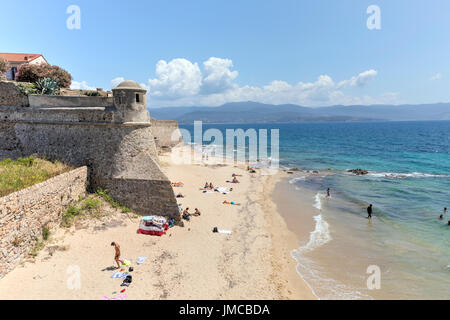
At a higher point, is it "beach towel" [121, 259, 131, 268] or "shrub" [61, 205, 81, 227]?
"shrub" [61, 205, 81, 227]

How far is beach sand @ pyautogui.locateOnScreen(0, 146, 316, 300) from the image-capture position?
32.2 feet

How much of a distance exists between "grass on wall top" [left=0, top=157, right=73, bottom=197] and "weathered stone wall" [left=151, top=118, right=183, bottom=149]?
26.6 metres

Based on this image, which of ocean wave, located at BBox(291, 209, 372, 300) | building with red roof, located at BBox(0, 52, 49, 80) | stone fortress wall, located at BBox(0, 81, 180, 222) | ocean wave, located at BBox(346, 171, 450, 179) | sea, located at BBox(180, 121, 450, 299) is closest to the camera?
ocean wave, located at BBox(291, 209, 372, 300)

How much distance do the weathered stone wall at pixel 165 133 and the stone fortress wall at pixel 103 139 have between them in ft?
80.4

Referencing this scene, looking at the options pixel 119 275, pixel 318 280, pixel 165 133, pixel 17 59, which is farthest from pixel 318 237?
pixel 17 59

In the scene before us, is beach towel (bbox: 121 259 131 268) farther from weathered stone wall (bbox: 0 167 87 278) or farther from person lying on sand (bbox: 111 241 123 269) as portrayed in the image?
weathered stone wall (bbox: 0 167 87 278)

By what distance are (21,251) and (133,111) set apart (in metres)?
9.14

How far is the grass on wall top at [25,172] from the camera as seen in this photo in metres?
11.0

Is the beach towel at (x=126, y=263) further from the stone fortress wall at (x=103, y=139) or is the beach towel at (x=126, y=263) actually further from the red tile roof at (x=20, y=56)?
the red tile roof at (x=20, y=56)

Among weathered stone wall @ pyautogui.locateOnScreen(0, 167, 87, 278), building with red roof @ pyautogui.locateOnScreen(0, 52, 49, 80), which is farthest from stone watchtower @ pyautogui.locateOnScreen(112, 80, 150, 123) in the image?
building with red roof @ pyautogui.locateOnScreen(0, 52, 49, 80)

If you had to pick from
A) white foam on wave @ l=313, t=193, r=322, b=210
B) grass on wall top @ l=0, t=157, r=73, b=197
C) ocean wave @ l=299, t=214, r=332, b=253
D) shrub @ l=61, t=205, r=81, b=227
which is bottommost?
ocean wave @ l=299, t=214, r=332, b=253

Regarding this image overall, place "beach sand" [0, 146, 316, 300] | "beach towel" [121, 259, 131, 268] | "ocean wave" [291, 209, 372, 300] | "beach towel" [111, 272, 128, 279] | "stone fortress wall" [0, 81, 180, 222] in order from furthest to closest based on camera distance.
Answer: "stone fortress wall" [0, 81, 180, 222] < "beach towel" [121, 259, 131, 268] < "ocean wave" [291, 209, 372, 300] < "beach towel" [111, 272, 128, 279] < "beach sand" [0, 146, 316, 300]

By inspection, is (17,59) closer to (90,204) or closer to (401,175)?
(90,204)

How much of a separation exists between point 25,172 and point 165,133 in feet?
111
